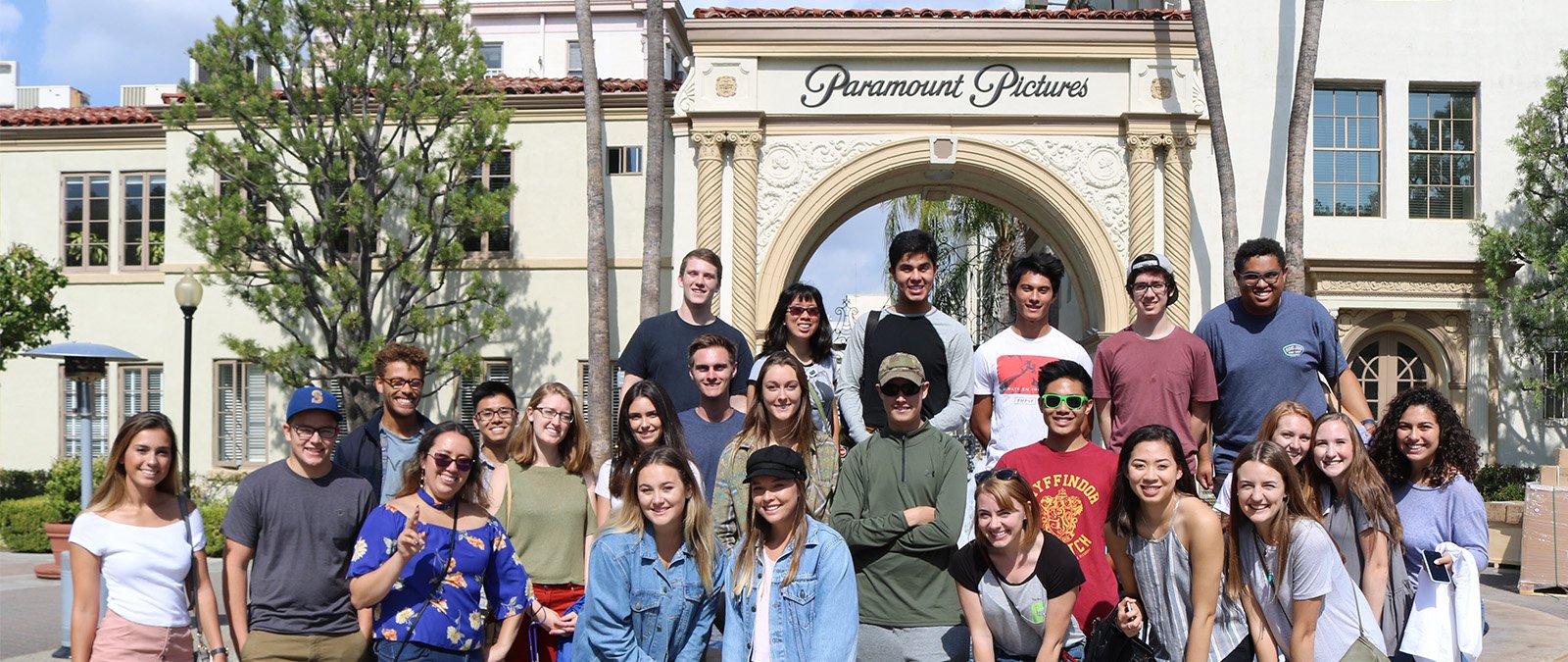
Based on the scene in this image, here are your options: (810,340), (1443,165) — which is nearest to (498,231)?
(810,340)

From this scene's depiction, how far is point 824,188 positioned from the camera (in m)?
17.8

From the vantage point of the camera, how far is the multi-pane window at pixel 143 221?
20.3 metres

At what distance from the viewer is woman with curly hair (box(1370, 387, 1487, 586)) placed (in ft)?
17.7

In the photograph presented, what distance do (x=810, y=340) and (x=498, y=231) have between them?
13388 millimetres

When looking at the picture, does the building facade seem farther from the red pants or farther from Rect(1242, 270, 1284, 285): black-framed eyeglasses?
the red pants

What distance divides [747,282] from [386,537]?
42.6ft

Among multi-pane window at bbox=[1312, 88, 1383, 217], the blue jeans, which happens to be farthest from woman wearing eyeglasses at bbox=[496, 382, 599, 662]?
multi-pane window at bbox=[1312, 88, 1383, 217]

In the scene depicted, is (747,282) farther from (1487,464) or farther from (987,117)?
(1487,464)

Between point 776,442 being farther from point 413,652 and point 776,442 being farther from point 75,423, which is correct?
point 75,423

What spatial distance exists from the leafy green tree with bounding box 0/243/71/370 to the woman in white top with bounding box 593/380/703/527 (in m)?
15.3

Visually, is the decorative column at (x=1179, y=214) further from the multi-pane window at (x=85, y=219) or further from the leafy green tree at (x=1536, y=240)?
the multi-pane window at (x=85, y=219)

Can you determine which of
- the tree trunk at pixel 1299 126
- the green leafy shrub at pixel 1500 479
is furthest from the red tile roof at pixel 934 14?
the green leafy shrub at pixel 1500 479

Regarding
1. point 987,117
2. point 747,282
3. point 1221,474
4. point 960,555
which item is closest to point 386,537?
point 960,555

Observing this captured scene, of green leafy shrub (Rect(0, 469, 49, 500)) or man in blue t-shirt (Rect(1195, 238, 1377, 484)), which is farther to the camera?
green leafy shrub (Rect(0, 469, 49, 500))
